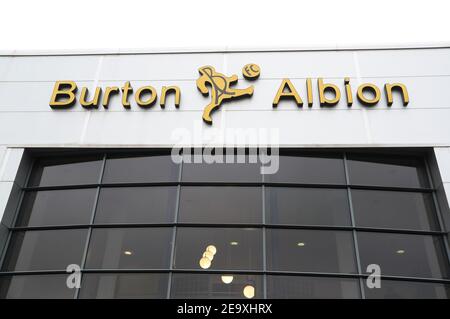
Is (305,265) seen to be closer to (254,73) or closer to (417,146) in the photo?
(417,146)

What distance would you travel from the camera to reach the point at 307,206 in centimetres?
952

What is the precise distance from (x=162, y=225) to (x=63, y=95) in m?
4.83

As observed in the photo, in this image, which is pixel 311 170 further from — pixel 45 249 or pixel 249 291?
pixel 45 249

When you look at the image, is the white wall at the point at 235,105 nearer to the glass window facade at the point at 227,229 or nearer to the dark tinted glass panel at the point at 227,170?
the glass window facade at the point at 227,229

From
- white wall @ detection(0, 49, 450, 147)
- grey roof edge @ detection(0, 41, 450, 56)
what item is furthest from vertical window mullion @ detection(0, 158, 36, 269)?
grey roof edge @ detection(0, 41, 450, 56)

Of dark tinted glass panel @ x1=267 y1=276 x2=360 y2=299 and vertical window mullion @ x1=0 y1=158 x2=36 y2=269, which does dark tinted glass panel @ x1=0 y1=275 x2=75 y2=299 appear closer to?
vertical window mullion @ x1=0 y1=158 x2=36 y2=269

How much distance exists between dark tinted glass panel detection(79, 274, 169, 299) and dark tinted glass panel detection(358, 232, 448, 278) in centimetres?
448

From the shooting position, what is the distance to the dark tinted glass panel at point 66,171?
10281 mm

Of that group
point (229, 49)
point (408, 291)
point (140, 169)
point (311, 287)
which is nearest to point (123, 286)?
point (140, 169)

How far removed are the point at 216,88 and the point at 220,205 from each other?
3.29 metres
